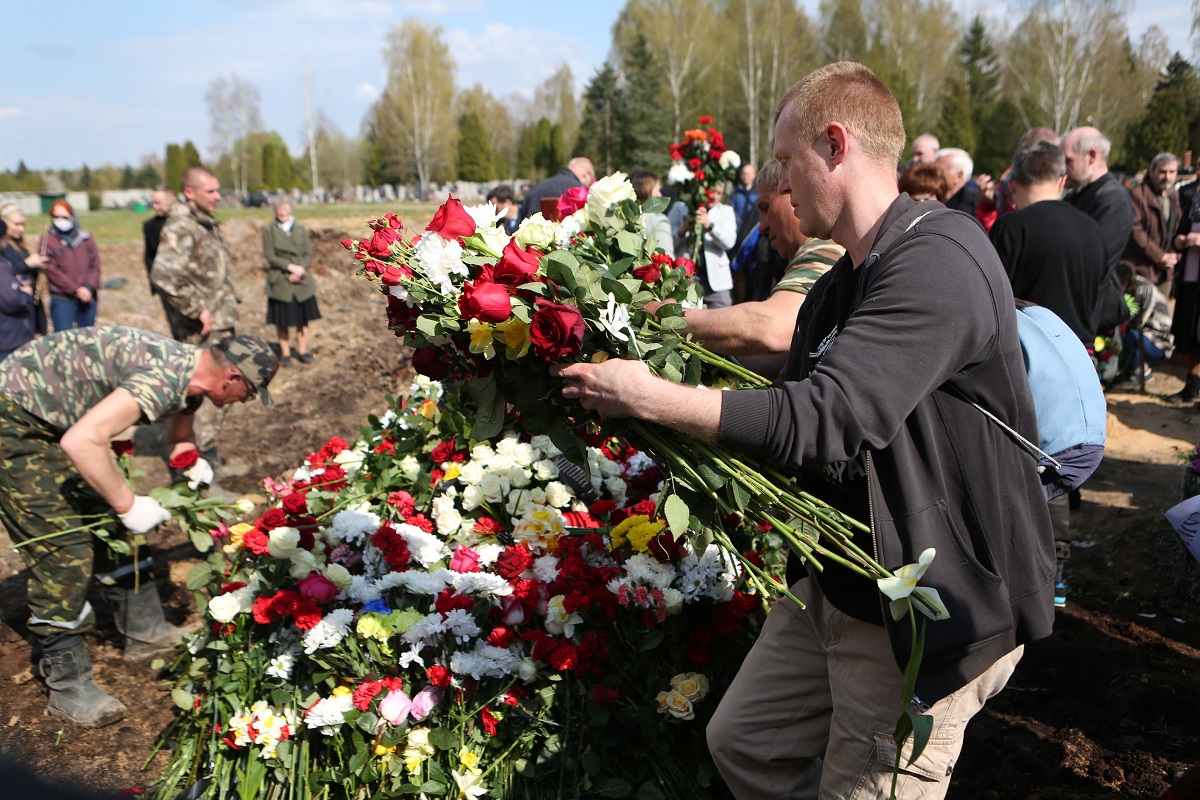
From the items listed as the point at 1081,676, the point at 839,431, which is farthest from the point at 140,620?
the point at 1081,676

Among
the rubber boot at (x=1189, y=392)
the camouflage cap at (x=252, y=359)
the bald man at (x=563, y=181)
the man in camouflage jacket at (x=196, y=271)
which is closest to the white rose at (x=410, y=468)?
the camouflage cap at (x=252, y=359)

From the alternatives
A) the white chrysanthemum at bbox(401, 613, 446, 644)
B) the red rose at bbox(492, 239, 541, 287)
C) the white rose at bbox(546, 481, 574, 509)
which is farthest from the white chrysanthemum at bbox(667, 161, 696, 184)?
the red rose at bbox(492, 239, 541, 287)

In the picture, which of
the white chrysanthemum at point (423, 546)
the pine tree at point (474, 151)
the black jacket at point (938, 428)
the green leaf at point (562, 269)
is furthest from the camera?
the pine tree at point (474, 151)

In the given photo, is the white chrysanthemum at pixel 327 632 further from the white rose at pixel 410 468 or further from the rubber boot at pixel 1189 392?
the rubber boot at pixel 1189 392

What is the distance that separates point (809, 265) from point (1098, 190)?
138 inches

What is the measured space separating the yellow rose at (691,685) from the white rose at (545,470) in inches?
43.6

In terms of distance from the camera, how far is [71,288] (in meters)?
8.19

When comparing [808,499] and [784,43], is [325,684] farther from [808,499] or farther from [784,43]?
[784,43]

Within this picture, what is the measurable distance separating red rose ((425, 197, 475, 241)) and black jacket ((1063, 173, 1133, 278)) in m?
4.14

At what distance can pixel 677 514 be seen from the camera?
1.82 metres

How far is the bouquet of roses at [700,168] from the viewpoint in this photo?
23.1 feet

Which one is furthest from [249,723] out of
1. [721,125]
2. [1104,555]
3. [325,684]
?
[721,125]

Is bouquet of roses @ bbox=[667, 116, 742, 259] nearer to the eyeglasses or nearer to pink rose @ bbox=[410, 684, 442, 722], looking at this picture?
the eyeglasses

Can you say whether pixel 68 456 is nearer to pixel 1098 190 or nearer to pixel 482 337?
pixel 482 337
